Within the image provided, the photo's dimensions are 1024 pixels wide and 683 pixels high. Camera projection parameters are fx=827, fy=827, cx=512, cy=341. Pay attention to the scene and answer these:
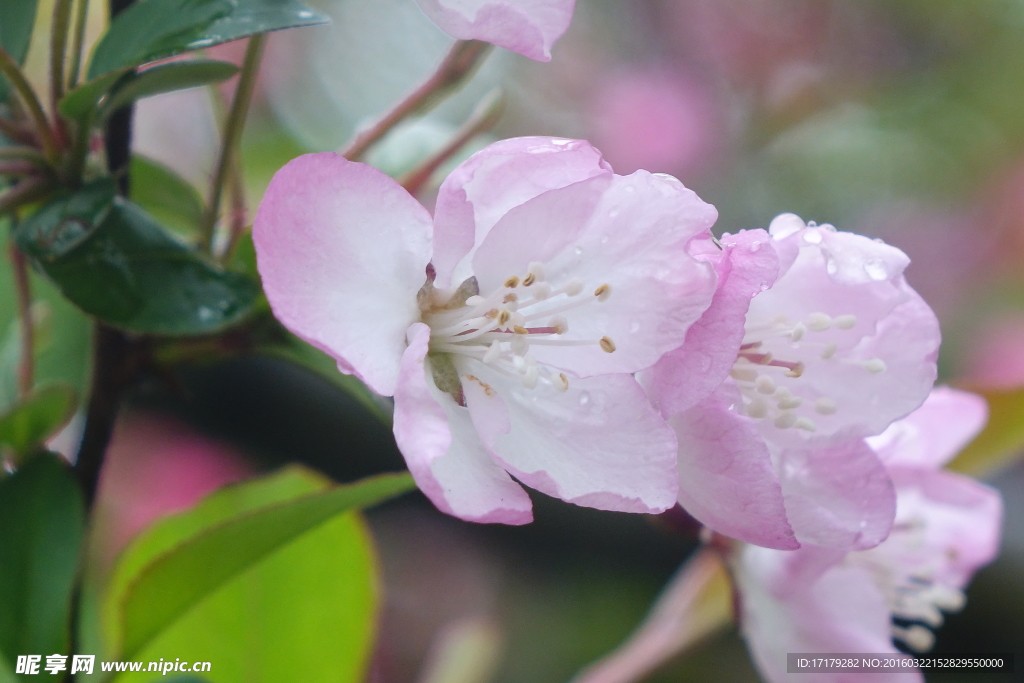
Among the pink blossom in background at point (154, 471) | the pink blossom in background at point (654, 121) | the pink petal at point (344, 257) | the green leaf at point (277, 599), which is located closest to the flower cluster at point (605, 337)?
the pink petal at point (344, 257)

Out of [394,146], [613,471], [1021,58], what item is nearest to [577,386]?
[613,471]

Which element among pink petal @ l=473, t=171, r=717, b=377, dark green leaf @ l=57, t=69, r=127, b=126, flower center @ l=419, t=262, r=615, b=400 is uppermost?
dark green leaf @ l=57, t=69, r=127, b=126

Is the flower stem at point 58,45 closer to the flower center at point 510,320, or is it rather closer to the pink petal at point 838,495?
the flower center at point 510,320

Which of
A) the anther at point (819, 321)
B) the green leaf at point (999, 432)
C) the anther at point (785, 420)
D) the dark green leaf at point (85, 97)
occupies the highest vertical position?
the dark green leaf at point (85, 97)

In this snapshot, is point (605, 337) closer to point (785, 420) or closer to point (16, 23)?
point (785, 420)

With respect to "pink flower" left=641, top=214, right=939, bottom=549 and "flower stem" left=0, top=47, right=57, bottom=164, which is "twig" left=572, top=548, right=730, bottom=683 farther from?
→ "flower stem" left=0, top=47, right=57, bottom=164

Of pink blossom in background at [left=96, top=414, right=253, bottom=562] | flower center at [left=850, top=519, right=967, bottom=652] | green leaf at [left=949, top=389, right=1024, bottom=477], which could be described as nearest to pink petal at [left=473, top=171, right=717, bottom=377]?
flower center at [left=850, top=519, right=967, bottom=652]

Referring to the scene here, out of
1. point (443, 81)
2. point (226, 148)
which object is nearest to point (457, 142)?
point (443, 81)

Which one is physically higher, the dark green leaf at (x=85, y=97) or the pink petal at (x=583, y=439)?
the dark green leaf at (x=85, y=97)
